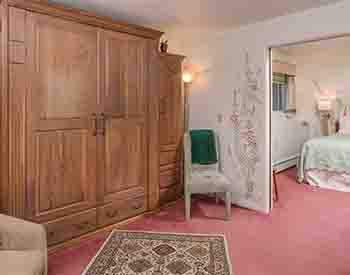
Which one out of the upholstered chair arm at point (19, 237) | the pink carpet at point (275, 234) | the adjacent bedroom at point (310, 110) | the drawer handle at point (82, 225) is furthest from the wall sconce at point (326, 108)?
the upholstered chair arm at point (19, 237)

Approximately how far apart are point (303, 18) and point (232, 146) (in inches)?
64.5

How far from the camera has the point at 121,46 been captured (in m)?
2.87

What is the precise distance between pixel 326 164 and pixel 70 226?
3959 millimetres

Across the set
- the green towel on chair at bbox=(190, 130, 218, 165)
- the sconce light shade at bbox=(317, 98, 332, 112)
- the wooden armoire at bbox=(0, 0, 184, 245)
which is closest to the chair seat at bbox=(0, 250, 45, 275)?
the wooden armoire at bbox=(0, 0, 184, 245)

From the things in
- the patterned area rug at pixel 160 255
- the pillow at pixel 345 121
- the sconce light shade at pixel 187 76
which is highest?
the sconce light shade at pixel 187 76

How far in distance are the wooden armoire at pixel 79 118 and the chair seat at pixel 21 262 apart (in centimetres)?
78

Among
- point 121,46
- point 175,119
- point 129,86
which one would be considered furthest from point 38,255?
point 175,119

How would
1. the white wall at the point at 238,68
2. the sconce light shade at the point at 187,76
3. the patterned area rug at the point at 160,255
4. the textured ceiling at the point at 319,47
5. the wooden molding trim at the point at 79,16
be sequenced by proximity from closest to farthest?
the patterned area rug at the point at 160,255 < the wooden molding trim at the point at 79,16 < the white wall at the point at 238,68 < the sconce light shade at the point at 187,76 < the textured ceiling at the point at 319,47

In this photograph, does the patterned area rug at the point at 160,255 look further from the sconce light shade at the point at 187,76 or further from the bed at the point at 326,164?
the bed at the point at 326,164

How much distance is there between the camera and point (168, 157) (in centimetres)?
349

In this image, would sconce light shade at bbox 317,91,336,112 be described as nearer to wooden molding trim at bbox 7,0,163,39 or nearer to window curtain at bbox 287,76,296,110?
window curtain at bbox 287,76,296,110

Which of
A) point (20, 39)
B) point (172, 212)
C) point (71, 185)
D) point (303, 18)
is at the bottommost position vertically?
point (172, 212)

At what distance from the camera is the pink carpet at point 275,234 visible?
2.18m

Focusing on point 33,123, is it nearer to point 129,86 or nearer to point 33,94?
point 33,94
